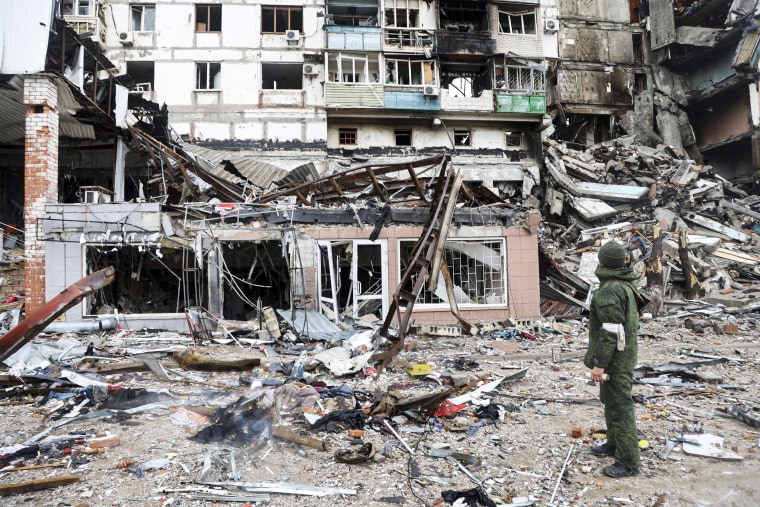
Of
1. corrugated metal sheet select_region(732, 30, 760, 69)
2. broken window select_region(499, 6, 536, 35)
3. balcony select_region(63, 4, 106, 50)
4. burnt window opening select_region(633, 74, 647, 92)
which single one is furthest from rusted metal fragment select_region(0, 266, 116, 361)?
burnt window opening select_region(633, 74, 647, 92)

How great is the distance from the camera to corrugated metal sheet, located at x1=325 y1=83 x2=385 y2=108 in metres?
21.2

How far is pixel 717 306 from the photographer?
42.7 feet

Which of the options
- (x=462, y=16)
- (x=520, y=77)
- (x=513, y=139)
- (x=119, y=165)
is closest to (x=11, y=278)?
(x=119, y=165)

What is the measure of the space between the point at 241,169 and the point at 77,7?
1258 cm

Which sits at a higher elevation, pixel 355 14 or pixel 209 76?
pixel 355 14

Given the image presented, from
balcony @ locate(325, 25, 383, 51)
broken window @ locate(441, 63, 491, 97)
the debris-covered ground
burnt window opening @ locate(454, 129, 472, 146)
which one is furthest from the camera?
broken window @ locate(441, 63, 491, 97)

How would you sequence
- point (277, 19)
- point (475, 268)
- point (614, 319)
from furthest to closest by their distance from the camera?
point (277, 19) → point (475, 268) → point (614, 319)

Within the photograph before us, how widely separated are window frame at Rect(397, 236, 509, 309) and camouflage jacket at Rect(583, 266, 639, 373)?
7.40m

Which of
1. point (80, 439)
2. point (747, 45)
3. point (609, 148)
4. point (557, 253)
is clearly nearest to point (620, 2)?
point (747, 45)

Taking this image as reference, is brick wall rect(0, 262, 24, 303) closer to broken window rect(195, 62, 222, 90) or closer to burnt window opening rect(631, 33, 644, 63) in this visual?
broken window rect(195, 62, 222, 90)

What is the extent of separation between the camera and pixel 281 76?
22.6m

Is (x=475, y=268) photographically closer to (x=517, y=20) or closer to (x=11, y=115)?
(x=11, y=115)

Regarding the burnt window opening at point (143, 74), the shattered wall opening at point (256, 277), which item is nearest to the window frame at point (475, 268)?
the shattered wall opening at point (256, 277)

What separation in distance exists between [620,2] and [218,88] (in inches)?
1047
